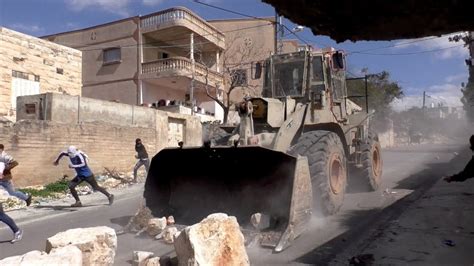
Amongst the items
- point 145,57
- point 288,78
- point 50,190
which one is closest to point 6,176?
point 50,190

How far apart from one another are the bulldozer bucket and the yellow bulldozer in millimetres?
13

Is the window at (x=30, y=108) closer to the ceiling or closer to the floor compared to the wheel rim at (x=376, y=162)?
closer to the ceiling

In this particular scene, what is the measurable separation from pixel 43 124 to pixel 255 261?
1004cm

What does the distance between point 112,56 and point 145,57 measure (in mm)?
2021

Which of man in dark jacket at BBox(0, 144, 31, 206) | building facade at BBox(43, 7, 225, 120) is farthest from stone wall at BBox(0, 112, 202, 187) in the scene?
building facade at BBox(43, 7, 225, 120)

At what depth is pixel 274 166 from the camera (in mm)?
6500

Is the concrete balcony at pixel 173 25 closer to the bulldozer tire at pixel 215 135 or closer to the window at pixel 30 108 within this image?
the window at pixel 30 108

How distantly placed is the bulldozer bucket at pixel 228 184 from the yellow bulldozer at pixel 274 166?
13mm

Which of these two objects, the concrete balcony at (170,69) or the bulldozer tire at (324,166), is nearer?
the bulldozer tire at (324,166)

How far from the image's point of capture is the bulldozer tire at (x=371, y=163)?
9.58 meters

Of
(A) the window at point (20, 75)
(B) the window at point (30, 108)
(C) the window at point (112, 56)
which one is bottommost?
(B) the window at point (30, 108)

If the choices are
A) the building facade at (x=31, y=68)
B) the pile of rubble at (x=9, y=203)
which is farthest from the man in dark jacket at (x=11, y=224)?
the building facade at (x=31, y=68)

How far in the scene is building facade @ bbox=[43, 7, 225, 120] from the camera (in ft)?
79.5

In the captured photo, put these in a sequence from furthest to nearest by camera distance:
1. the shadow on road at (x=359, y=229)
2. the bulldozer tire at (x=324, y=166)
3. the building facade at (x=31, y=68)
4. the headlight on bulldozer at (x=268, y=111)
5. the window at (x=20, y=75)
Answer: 1. the window at (x=20, y=75)
2. the building facade at (x=31, y=68)
3. the headlight on bulldozer at (x=268, y=111)
4. the bulldozer tire at (x=324, y=166)
5. the shadow on road at (x=359, y=229)
